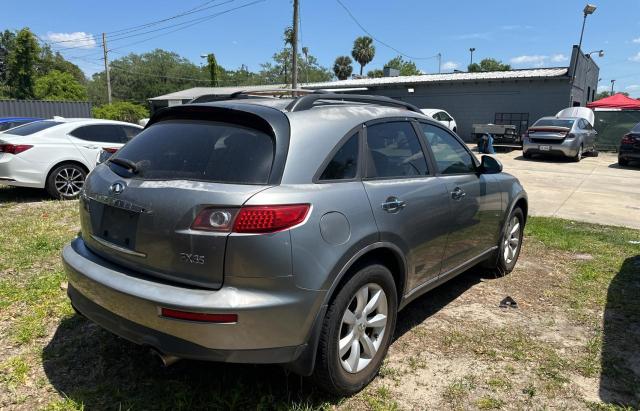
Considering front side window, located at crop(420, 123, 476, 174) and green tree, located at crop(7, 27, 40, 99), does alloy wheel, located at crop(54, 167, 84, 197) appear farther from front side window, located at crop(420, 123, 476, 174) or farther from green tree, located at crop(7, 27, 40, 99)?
green tree, located at crop(7, 27, 40, 99)

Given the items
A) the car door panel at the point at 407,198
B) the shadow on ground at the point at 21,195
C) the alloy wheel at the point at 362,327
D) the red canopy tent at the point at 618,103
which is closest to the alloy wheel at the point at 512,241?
the car door panel at the point at 407,198

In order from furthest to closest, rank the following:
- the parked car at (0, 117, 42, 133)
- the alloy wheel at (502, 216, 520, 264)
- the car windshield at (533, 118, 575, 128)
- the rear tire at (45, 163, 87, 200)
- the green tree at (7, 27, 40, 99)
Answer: the green tree at (7, 27, 40, 99), the car windshield at (533, 118, 575, 128), the parked car at (0, 117, 42, 133), the rear tire at (45, 163, 87, 200), the alloy wheel at (502, 216, 520, 264)

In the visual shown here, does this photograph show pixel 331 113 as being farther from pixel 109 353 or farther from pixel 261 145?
pixel 109 353

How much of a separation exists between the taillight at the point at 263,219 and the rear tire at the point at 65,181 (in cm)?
693

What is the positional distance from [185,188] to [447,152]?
230 centimetres

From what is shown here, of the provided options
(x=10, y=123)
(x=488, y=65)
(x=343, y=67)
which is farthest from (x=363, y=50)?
(x=10, y=123)

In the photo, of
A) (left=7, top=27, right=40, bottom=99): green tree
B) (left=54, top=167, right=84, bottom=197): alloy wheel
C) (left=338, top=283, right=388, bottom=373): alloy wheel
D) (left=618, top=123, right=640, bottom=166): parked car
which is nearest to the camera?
(left=338, top=283, right=388, bottom=373): alloy wheel

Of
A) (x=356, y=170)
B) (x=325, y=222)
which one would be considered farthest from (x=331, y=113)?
(x=325, y=222)

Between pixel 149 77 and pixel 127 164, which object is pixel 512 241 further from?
pixel 149 77

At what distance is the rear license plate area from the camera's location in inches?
96.3

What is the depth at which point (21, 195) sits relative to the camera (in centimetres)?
862

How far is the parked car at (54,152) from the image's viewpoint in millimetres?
7621

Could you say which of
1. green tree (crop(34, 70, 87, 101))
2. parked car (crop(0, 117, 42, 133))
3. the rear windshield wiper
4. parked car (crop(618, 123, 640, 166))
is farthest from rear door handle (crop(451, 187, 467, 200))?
green tree (crop(34, 70, 87, 101))

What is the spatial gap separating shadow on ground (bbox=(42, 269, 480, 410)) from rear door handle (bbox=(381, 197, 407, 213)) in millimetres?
1100
